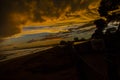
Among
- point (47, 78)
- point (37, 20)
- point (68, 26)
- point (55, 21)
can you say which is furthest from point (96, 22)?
point (47, 78)

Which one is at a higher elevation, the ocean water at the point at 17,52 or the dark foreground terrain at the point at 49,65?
the ocean water at the point at 17,52

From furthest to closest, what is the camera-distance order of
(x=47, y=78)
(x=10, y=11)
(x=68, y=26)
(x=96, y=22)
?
(x=68, y=26), (x=96, y=22), (x=47, y=78), (x=10, y=11)

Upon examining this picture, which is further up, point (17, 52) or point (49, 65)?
point (17, 52)

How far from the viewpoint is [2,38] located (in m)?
6.50

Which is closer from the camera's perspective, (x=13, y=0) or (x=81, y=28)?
(x=13, y=0)

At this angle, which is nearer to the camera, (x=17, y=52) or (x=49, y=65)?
(x=49, y=65)

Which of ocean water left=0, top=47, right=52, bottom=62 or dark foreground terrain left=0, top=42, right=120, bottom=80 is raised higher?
ocean water left=0, top=47, right=52, bottom=62

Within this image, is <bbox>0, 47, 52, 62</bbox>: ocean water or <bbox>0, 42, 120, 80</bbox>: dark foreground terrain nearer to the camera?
<bbox>0, 42, 120, 80</bbox>: dark foreground terrain

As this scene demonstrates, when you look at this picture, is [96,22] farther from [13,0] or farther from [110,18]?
[13,0]

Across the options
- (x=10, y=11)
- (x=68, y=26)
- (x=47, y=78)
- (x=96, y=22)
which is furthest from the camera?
(x=68, y=26)

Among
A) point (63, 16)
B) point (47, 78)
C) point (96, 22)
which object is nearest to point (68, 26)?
point (63, 16)

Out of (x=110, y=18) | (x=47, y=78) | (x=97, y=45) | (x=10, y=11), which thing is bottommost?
(x=47, y=78)

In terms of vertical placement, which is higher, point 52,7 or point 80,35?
point 52,7

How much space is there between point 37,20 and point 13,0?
3.65ft
